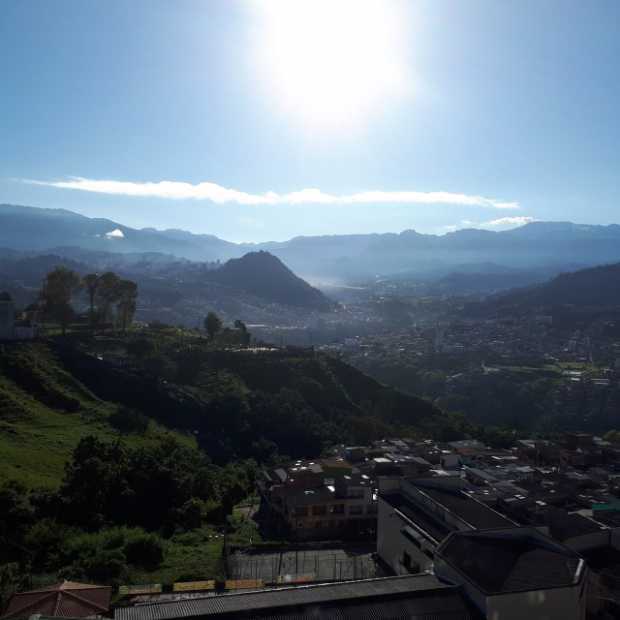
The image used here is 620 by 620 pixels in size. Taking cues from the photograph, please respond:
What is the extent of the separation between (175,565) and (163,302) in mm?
107548

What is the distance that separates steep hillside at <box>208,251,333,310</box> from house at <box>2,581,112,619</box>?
423ft

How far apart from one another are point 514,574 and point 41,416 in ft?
71.7

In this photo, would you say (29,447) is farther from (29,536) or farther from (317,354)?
(317,354)

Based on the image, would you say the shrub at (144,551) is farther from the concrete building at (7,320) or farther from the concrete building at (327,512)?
the concrete building at (7,320)

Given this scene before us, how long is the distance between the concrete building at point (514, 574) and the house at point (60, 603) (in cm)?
634

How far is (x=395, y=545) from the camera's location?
15.5 metres

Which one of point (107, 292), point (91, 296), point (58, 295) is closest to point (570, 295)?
point (107, 292)

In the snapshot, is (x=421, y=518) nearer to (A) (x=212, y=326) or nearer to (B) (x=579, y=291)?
(A) (x=212, y=326)

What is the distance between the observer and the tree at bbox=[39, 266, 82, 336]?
126ft

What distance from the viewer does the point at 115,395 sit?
3247cm

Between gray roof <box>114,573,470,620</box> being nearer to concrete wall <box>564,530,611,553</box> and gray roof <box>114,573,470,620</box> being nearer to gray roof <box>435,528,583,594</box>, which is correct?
gray roof <box>435,528,583,594</box>

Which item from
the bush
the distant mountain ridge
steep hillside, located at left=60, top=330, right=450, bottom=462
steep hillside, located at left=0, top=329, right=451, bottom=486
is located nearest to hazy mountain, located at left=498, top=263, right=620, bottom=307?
the distant mountain ridge

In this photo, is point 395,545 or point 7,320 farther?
point 7,320

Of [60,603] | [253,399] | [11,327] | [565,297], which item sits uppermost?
[11,327]
